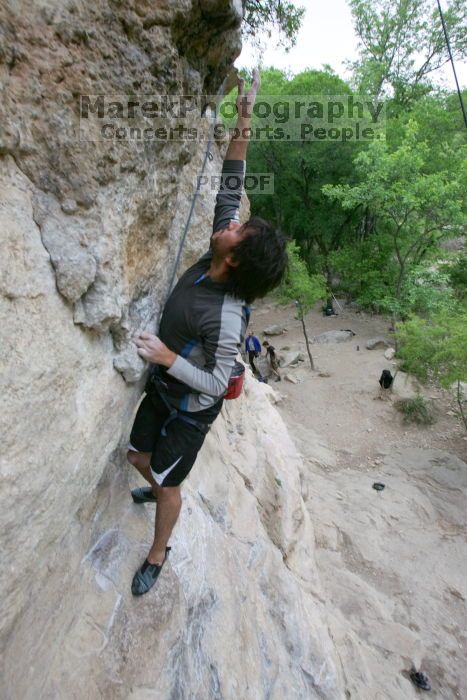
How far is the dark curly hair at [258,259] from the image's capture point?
2.12m

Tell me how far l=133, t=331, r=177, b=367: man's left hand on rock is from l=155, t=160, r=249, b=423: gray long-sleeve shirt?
54 millimetres

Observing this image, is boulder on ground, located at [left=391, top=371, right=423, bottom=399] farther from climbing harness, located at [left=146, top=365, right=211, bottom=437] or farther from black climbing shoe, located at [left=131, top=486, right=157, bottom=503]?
climbing harness, located at [left=146, top=365, right=211, bottom=437]

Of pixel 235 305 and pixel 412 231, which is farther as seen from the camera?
pixel 412 231

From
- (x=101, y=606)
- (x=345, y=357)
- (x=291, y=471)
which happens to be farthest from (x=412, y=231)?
(x=101, y=606)

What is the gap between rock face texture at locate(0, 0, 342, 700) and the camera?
1606mm

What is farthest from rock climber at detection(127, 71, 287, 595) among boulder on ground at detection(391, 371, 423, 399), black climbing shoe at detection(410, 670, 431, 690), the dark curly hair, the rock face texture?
boulder on ground at detection(391, 371, 423, 399)

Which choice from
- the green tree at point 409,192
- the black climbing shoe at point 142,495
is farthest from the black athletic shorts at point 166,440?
the green tree at point 409,192

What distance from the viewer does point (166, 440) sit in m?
2.48

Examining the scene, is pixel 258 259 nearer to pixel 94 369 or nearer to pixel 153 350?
pixel 153 350

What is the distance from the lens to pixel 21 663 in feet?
6.55

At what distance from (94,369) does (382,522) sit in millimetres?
7210

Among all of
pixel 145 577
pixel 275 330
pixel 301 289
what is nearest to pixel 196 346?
pixel 145 577

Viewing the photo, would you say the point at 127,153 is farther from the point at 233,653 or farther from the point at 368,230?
the point at 368,230

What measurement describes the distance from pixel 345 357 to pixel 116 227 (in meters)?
13.7
